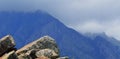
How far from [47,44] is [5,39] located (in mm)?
Result: 8660

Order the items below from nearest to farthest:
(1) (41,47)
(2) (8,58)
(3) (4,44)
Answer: (2) (8,58), (3) (4,44), (1) (41,47)

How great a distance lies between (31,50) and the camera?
161 feet

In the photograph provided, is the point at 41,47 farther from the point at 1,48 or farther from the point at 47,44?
the point at 1,48

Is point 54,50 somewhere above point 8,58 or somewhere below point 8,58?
above

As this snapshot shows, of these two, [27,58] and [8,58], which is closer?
[8,58]

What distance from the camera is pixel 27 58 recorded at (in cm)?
4788

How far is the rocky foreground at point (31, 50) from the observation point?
45531mm

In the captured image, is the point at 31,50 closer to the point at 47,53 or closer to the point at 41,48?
the point at 47,53

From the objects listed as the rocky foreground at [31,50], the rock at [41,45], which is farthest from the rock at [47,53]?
the rock at [41,45]

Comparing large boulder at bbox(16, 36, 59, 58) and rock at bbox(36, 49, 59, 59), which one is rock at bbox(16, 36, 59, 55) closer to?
large boulder at bbox(16, 36, 59, 58)

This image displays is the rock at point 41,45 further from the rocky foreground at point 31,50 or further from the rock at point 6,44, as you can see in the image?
the rock at point 6,44

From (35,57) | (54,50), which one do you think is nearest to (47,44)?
(54,50)

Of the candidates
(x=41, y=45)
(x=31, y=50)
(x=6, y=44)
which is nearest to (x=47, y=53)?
(x=31, y=50)

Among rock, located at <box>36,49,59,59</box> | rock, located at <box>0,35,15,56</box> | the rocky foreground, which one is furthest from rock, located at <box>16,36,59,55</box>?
rock, located at <box>0,35,15,56</box>
